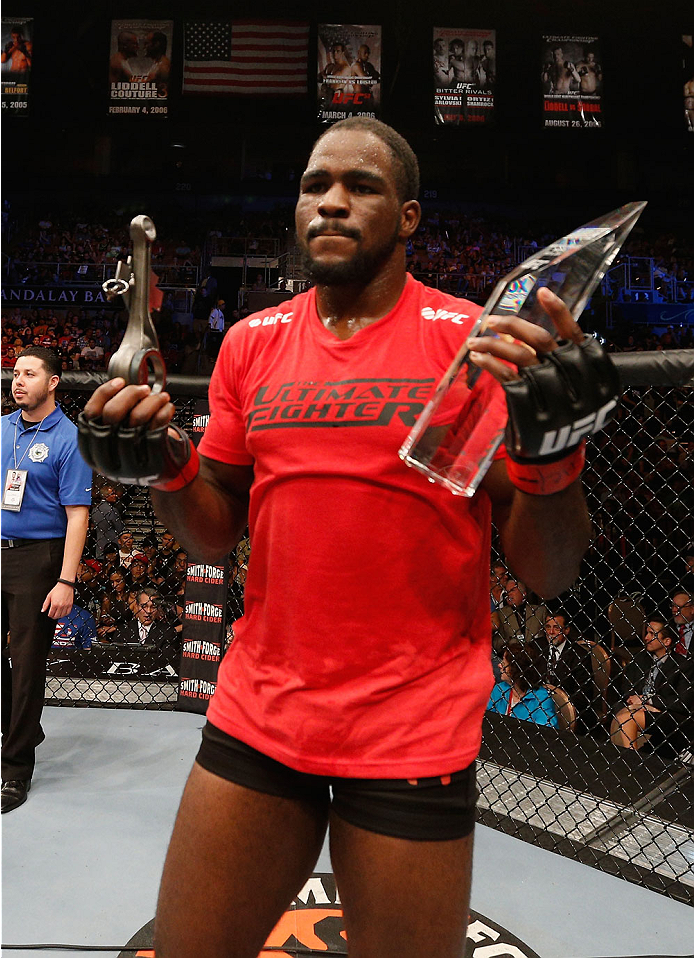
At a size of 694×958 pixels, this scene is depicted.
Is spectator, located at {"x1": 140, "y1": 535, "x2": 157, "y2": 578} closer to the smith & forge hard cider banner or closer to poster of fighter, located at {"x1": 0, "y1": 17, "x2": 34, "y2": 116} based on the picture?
the smith & forge hard cider banner

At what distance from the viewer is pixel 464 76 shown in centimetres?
846

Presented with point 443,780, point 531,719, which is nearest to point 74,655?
point 531,719

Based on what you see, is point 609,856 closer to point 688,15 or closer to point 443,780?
point 443,780

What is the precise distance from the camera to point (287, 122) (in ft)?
41.4

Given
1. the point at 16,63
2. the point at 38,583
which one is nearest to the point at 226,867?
the point at 38,583

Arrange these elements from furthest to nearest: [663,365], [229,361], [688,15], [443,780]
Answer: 1. [688,15]
2. [663,365]
3. [229,361]
4. [443,780]

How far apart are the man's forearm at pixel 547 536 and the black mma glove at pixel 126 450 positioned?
434mm

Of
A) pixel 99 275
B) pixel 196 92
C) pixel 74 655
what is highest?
pixel 196 92

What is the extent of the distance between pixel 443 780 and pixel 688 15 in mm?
11571

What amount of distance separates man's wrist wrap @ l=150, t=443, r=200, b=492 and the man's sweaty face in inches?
11.9

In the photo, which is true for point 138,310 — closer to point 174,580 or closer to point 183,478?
point 183,478

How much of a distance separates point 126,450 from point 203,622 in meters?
2.63

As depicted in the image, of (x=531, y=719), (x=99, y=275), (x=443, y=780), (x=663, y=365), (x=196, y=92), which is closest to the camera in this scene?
(x=443, y=780)

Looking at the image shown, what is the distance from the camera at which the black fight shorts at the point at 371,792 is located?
936mm
